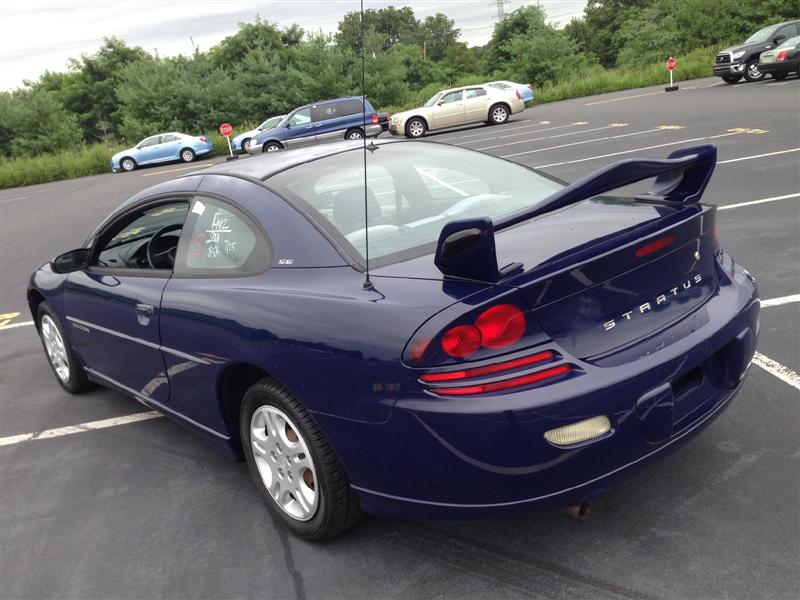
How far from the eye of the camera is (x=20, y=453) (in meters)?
4.09

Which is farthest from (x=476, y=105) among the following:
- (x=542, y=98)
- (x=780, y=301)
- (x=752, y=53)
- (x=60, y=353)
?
(x=60, y=353)

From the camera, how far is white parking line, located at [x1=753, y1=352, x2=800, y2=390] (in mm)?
3582

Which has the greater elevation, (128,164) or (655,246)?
(655,246)

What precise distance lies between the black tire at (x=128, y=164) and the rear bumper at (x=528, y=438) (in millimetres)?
28937

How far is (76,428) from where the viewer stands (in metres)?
4.30

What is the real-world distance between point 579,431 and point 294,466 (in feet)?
3.79

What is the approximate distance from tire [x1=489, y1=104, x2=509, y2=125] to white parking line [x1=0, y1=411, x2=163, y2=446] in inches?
862

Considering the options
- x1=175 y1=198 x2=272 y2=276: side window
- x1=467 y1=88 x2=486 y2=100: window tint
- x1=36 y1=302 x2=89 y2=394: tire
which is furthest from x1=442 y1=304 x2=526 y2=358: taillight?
x1=467 y1=88 x2=486 y2=100: window tint

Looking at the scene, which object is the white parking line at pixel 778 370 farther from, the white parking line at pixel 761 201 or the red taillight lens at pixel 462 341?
the white parking line at pixel 761 201

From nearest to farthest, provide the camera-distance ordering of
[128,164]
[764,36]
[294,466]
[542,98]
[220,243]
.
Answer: [294,466] < [220,243] < [764,36] < [128,164] < [542,98]

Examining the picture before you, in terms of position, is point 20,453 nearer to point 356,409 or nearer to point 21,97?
point 356,409

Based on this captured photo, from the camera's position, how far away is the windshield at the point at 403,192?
2.81 meters

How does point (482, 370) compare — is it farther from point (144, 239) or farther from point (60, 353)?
point (60, 353)

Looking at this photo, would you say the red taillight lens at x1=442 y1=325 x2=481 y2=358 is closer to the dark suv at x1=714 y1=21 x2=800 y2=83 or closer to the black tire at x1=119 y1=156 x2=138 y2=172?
the dark suv at x1=714 y1=21 x2=800 y2=83
